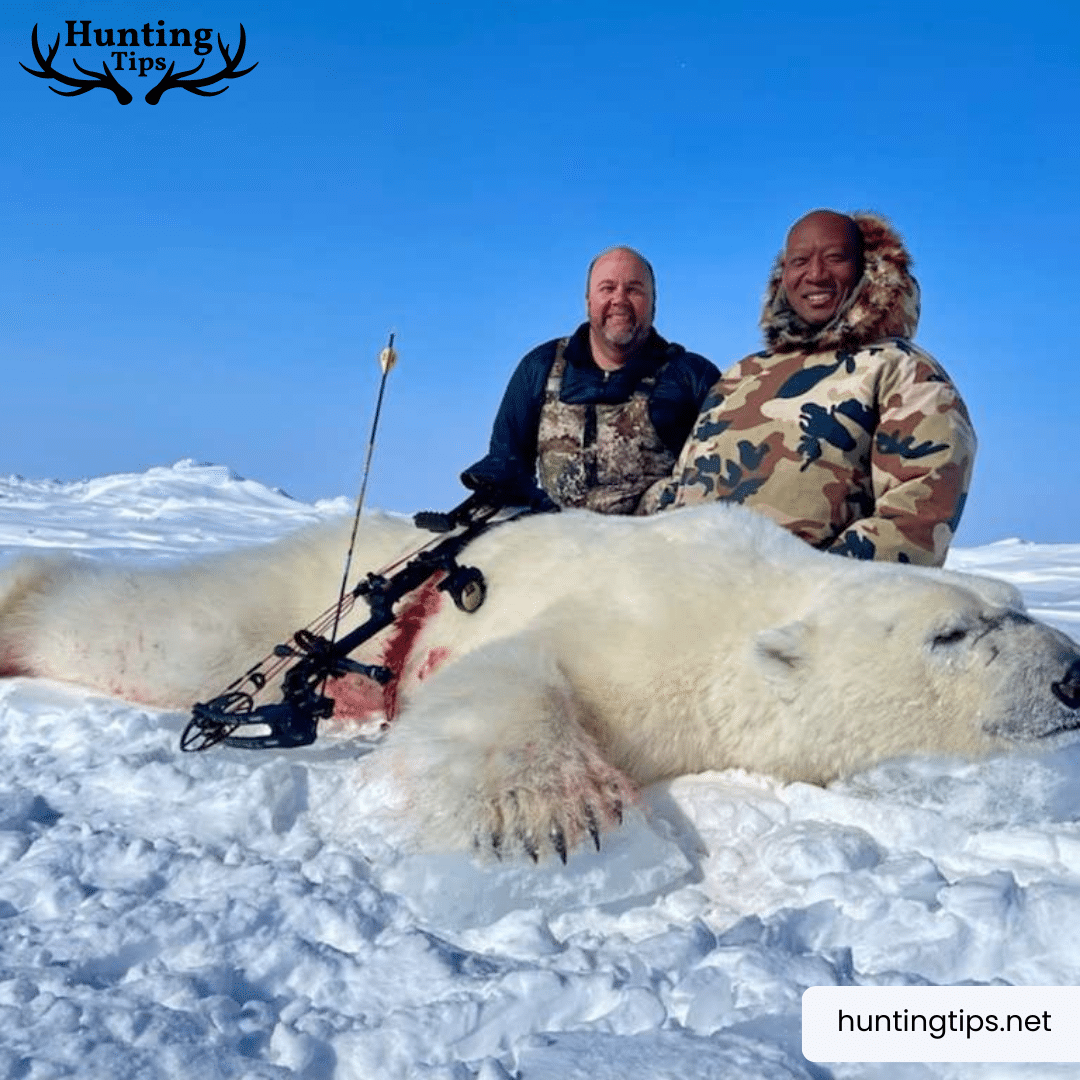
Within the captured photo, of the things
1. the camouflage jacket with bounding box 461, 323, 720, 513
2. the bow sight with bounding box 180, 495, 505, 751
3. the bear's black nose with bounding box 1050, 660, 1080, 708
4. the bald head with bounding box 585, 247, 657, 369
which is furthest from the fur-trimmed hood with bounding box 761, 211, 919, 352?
the bear's black nose with bounding box 1050, 660, 1080, 708

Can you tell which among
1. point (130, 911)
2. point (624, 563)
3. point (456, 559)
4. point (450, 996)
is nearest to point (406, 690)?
point (456, 559)

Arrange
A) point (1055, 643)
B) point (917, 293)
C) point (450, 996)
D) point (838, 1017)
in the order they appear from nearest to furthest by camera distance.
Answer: point (838, 1017), point (450, 996), point (1055, 643), point (917, 293)

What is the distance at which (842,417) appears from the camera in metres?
4.54

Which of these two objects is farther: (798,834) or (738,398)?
(738,398)

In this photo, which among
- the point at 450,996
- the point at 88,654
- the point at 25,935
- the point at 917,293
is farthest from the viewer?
the point at 917,293

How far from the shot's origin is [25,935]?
1932 millimetres

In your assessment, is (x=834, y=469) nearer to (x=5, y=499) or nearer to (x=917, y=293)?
(x=917, y=293)

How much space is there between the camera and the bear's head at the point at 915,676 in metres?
2.82

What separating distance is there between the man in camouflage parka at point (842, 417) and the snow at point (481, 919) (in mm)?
1566

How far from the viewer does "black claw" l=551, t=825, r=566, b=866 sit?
7.71ft

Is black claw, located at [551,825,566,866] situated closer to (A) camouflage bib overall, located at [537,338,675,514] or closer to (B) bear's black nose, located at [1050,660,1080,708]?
(B) bear's black nose, located at [1050,660,1080,708]

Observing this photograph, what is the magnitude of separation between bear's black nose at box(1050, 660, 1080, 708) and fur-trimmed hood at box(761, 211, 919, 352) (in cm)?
222

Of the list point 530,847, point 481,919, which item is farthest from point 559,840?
point 481,919

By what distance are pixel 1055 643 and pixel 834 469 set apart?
1.80m
